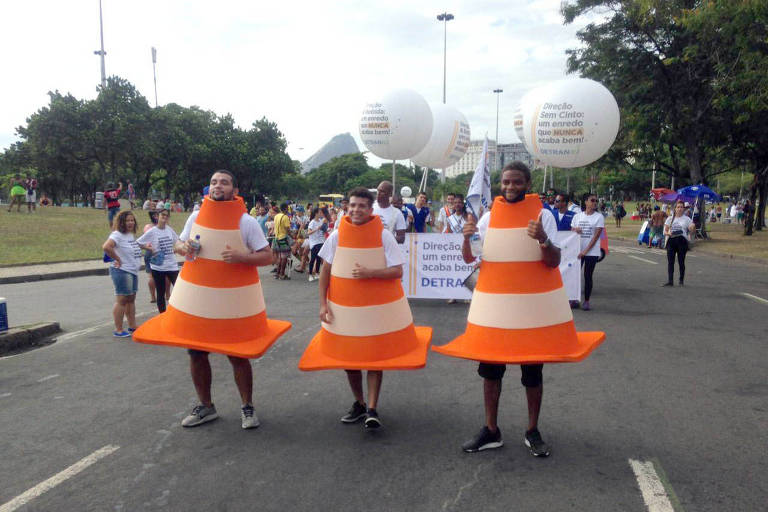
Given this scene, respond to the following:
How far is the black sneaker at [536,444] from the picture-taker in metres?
3.80

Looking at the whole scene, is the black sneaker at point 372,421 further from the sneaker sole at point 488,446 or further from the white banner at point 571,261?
the white banner at point 571,261

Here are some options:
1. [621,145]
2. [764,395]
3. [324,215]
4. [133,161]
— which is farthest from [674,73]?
[133,161]

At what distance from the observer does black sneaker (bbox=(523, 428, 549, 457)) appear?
3.80 meters

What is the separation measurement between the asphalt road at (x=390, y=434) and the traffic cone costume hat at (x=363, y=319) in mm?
578

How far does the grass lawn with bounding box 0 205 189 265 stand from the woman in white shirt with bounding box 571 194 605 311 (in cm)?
1378

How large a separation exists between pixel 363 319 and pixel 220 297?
1.00 m

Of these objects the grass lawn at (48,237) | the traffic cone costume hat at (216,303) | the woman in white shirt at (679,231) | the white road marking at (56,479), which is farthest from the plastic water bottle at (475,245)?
the grass lawn at (48,237)

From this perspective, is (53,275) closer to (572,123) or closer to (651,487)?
(572,123)

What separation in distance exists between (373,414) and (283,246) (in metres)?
9.41

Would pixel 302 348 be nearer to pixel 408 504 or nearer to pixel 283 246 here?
pixel 408 504

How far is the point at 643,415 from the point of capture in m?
4.56

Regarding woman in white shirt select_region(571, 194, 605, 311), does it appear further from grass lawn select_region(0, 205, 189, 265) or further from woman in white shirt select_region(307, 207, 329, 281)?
grass lawn select_region(0, 205, 189, 265)

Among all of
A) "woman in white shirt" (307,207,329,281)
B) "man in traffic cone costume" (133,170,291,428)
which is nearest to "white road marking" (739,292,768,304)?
"woman in white shirt" (307,207,329,281)

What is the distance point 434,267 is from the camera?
9.65 metres
